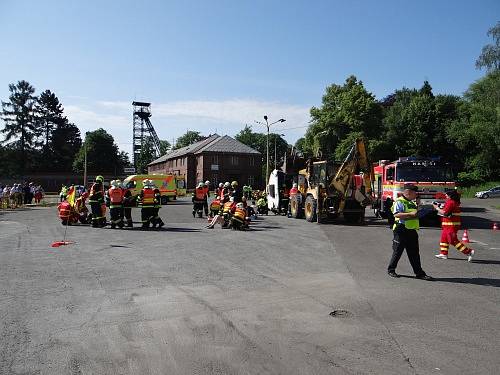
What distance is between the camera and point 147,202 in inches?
682

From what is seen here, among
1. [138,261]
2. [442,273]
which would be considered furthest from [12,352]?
[442,273]

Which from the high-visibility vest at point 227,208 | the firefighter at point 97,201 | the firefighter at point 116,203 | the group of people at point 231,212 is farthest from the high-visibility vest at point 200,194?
the firefighter at point 97,201

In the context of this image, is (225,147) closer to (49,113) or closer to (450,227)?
(49,113)

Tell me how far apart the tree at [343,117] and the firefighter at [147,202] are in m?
41.3

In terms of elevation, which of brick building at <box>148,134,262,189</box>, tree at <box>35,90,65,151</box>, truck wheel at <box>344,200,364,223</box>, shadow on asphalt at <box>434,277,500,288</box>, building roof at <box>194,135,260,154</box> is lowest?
shadow on asphalt at <box>434,277,500,288</box>

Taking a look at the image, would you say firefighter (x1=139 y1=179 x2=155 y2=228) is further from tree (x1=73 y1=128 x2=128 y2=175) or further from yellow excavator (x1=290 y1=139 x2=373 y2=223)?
tree (x1=73 y1=128 x2=128 y2=175)

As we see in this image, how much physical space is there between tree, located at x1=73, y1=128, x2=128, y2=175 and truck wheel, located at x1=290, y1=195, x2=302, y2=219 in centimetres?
7394

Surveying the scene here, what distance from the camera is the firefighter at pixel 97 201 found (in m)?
17.5

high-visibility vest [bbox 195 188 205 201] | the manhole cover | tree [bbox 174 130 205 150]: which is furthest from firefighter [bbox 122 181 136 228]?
tree [bbox 174 130 205 150]

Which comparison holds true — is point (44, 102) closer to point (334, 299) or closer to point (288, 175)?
point (288, 175)

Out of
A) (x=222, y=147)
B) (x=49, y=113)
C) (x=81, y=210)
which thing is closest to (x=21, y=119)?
(x=49, y=113)

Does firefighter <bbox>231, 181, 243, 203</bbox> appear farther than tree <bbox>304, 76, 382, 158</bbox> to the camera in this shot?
No

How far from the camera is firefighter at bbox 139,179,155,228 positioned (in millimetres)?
17047

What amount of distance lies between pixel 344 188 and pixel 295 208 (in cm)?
366
